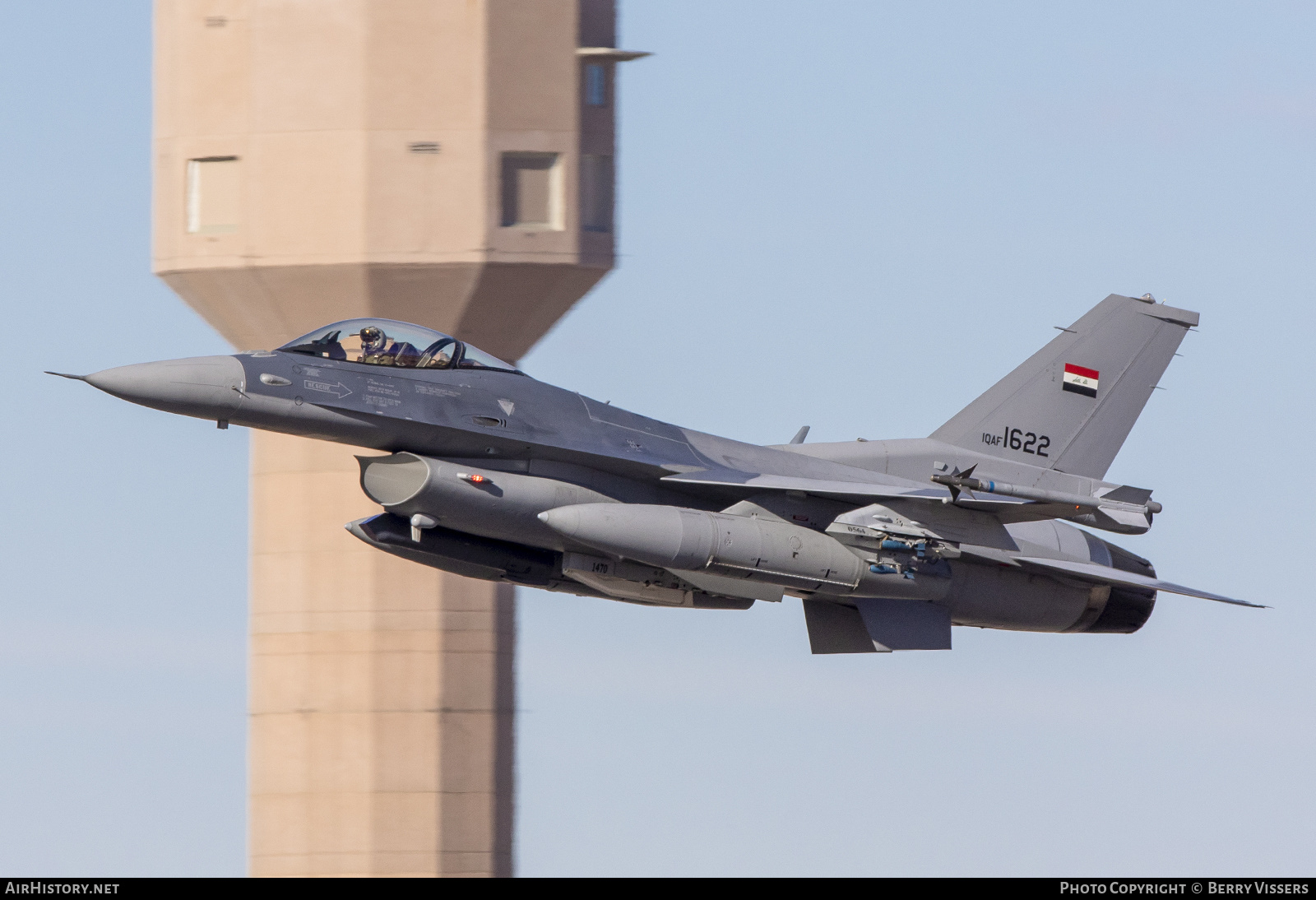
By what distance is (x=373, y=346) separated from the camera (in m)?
21.0

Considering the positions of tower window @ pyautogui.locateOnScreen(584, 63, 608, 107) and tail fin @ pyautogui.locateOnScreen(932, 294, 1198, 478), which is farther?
tower window @ pyautogui.locateOnScreen(584, 63, 608, 107)

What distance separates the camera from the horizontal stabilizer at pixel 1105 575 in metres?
23.9

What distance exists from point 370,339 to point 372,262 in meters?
9.87

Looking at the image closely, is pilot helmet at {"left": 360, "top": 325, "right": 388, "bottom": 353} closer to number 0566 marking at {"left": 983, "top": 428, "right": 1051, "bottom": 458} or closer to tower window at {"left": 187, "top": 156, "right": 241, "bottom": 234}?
number 0566 marking at {"left": 983, "top": 428, "right": 1051, "bottom": 458}

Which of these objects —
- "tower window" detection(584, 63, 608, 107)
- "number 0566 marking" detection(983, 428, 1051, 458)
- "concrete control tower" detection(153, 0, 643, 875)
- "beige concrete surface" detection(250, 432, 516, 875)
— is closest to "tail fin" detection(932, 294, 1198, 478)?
"number 0566 marking" detection(983, 428, 1051, 458)

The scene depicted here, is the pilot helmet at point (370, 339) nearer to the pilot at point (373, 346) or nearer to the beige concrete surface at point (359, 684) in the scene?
the pilot at point (373, 346)

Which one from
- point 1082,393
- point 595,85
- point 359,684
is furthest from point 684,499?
point 595,85

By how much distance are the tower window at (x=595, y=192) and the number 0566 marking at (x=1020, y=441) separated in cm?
858

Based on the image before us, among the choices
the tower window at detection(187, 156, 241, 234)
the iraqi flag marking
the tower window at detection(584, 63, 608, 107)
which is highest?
the tower window at detection(584, 63, 608, 107)

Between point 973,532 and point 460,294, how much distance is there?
1112cm

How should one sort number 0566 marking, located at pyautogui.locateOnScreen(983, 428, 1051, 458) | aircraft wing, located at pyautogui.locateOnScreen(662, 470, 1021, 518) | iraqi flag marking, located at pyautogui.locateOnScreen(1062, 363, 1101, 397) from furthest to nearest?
iraqi flag marking, located at pyautogui.locateOnScreen(1062, 363, 1101, 397) → number 0566 marking, located at pyautogui.locateOnScreen(983, 428, 1051, 458) → aircraft wing, located at pyautogui.locateOnScreen(662, 470, 1021, 518)

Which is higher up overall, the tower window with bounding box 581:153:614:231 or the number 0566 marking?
the tower window with bounding box 581:153:614:231

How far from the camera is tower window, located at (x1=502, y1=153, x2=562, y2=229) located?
31.0 metres

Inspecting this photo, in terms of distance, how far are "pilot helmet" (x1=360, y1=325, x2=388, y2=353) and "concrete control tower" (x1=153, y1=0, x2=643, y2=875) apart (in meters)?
9.83
